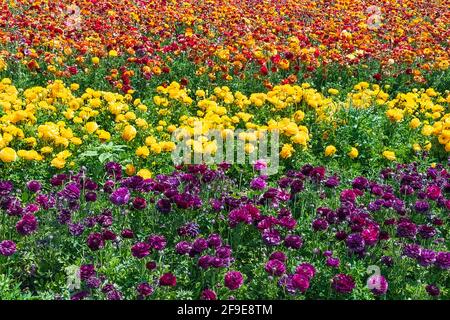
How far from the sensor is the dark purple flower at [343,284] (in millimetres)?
3424

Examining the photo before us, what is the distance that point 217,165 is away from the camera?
504cm

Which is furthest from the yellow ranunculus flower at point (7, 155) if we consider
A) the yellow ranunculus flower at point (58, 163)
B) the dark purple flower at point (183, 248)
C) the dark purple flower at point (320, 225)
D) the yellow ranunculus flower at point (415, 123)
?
the yellow ranunculus flower at point (415, 123)

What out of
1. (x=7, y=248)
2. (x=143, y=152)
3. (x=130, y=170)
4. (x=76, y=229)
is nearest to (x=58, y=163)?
(x=130, y=170)

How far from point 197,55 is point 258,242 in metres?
3.94

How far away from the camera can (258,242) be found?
14.0ft

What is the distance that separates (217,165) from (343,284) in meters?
1.88

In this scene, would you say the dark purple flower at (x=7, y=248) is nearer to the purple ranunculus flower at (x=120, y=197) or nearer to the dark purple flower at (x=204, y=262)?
the purple ranunculus flower at (x=120, y=197)

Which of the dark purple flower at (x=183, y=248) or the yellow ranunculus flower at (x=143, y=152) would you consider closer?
the dark purple flower at (x=183, y=248)

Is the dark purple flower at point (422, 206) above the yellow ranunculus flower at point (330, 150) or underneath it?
underneath

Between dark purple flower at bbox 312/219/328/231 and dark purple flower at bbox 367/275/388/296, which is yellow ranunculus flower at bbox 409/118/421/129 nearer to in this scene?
dark purple flower at bbox 312/219/328/231

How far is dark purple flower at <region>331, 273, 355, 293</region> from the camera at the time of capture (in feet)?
11.2
